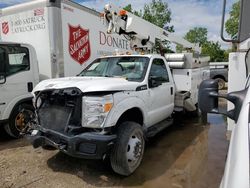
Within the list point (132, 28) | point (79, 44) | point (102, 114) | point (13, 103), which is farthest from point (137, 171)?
point (79, 44)

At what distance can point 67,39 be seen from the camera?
6121mm

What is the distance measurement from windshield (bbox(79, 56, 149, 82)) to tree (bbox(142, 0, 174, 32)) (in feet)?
66.1

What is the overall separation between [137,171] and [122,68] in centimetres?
196

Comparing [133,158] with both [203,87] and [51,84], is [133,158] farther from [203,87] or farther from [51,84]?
[203,87]

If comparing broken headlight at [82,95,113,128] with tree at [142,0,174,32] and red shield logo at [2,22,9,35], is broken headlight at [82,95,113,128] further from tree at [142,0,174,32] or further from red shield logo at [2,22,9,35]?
tree at [142,0,174,32]

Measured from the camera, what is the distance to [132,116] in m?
4.30

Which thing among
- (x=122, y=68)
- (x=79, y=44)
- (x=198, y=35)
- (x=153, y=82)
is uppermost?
(x=198, y=35)

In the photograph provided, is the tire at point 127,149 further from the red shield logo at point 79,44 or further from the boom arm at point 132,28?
the red shield logo at point 79,44

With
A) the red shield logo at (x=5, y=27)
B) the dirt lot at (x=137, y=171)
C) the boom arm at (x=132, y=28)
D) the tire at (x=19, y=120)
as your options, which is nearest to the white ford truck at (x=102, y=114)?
the dirt lot at (x=137, y=171)

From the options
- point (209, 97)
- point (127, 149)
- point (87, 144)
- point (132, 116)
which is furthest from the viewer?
point (132, 116)

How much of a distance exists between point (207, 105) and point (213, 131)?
4.57 metres

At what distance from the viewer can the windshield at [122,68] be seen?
4600 mm

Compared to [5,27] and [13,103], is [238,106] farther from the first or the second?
[5,27]

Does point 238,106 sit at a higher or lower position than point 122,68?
lower
